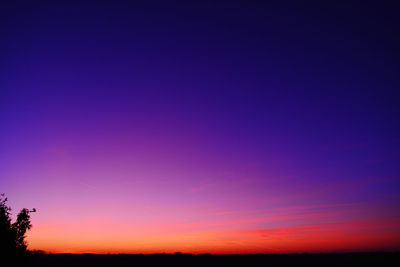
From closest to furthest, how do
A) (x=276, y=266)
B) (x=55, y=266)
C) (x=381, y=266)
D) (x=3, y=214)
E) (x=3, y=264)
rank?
(x=3, y=264) < (x=3, y=214) < (x=381, y=266) < (x=276, y=266) < (x=55, y=266)

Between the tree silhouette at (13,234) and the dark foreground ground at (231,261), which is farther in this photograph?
the dark foreground ground at (231,261)

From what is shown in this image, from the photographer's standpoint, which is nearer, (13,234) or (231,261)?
(13,234)

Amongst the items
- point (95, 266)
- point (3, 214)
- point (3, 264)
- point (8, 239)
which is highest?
point (3, 214)

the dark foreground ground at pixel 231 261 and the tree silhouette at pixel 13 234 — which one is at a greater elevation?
the tree silhouette at pixel 13 234

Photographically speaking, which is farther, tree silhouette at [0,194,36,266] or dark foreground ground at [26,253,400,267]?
dark foreground ground at [26,253,400,267]

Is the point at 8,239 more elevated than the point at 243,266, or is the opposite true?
the point at 8,239

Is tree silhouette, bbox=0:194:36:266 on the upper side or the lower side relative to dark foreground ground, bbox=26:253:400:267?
upper

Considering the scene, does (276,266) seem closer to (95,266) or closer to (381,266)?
(381,266)

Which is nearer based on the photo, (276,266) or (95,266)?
(276,266)

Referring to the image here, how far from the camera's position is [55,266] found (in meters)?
99.6

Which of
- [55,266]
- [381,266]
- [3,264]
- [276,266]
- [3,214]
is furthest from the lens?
[55,266]

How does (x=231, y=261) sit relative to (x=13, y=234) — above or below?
below

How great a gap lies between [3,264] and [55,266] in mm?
84549

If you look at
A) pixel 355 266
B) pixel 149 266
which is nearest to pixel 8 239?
pixel 149 266
